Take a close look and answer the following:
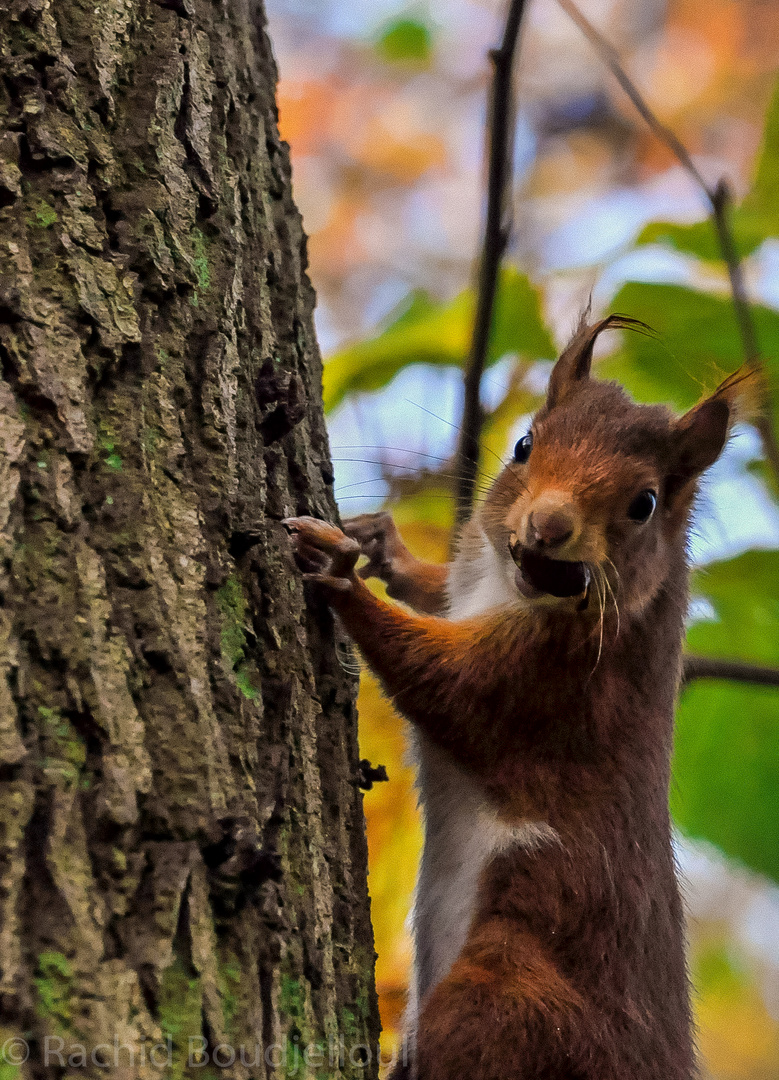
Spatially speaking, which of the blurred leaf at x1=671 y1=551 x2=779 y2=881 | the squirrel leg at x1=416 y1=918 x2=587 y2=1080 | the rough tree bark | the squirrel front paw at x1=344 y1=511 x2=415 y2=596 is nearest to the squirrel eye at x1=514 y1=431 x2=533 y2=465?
the squirrel front paw at x1=344 y1=511 x2=415 y2=596

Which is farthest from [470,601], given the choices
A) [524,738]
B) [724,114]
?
[724,114]

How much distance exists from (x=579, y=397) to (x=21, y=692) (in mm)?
1843

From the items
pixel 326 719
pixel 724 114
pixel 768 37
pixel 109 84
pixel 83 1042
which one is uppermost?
pixel 768 37

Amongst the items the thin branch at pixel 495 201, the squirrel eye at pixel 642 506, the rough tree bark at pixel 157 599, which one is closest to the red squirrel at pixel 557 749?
the squirrel eye at pixel 642 506

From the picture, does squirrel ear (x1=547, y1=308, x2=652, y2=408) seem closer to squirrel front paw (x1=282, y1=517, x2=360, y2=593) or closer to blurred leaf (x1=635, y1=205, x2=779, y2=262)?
blurred leaf (x1=635, y1=205, x2=779, y2=262)

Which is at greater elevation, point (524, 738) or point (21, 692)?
point (524, 738)

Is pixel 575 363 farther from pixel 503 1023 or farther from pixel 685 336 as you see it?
pixel 503 1023

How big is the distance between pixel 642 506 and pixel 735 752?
97 centimetres

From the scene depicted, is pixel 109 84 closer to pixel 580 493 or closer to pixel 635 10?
pixel 580 493

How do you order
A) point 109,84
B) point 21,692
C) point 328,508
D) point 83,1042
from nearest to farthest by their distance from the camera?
1. point 83,1042
2. point 21,692
3. point 109,84
4. point 328,508

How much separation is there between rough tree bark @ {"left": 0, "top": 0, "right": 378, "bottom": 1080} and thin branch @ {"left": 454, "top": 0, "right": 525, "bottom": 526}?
1.81ft

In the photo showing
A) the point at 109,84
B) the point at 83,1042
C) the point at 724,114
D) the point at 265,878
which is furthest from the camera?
the point at 724,114

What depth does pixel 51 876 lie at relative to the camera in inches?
47.0

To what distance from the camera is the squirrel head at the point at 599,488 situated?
2.34 metres
